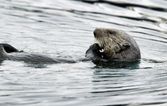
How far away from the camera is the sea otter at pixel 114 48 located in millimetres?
10266

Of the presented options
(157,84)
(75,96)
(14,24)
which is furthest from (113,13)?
(75,96)

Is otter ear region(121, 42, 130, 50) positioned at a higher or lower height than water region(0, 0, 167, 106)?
higher

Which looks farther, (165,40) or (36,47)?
A: (165,40)

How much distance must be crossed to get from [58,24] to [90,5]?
8.08 feet

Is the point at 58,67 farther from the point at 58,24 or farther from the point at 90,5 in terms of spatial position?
the point at 90,5

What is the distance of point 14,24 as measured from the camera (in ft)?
40.3

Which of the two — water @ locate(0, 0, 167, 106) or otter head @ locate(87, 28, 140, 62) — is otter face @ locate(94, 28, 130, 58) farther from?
water @ locate(0, 0, 167, 106)

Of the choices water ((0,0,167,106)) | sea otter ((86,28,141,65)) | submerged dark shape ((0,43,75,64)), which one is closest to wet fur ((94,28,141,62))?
sea otter ((86,28,141,65))

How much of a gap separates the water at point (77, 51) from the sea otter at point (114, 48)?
287 mm

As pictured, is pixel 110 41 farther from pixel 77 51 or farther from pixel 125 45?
pixel 77 51

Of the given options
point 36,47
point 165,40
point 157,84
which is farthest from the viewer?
point 165,40

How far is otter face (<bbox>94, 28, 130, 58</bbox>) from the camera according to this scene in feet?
34.0

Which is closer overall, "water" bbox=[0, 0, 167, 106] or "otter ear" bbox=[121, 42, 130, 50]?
"water" bbox=[0, 0, 167, 106]

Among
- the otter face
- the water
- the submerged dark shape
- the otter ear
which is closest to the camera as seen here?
the water
